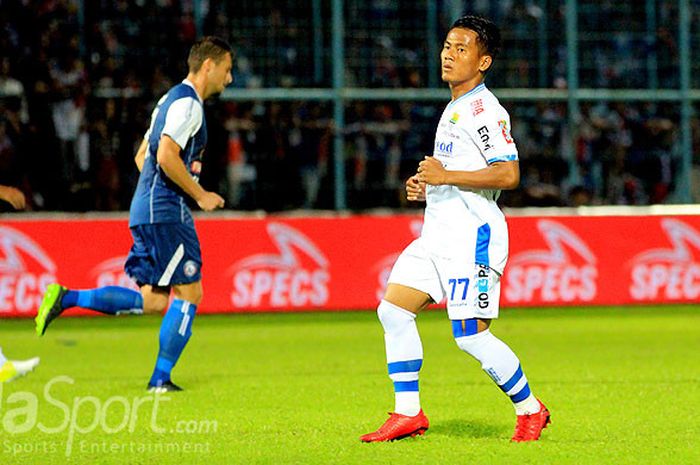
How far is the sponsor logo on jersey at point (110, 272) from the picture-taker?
15000 millimetres

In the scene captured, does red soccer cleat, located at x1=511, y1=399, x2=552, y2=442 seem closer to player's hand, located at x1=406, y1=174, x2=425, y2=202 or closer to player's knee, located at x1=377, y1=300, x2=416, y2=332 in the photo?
player's knee, located at x1=377, y1=300, x2=416, y2=332

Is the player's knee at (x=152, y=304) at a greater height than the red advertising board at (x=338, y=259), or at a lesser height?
greater

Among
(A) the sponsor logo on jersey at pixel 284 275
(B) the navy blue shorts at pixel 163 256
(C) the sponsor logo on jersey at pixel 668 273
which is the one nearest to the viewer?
(B) the navy blue shorts at pixel 163 256

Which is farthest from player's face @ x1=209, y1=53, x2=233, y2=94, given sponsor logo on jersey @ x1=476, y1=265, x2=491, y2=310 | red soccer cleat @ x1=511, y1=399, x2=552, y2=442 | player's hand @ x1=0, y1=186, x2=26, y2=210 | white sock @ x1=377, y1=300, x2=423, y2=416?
red soccer cleat @ x1=511, y1=399, x2=552, y2=442

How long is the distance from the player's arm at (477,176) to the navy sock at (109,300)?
2923mm

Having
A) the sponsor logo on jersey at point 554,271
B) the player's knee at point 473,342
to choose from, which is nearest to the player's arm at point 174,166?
the player's knee at point 473,342

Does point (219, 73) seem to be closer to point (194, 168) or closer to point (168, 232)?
point (194, 168)

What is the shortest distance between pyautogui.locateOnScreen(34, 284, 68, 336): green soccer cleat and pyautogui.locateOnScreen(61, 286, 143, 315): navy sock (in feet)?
0.20

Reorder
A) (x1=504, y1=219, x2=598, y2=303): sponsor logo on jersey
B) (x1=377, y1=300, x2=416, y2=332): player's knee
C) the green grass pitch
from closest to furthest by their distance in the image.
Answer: the green grass pitch → (x1=377, y1=300, x2=416, y2=332): player's knee → (x1=504, y1=219, x2=598, y2=303): sponsor logo on jersey

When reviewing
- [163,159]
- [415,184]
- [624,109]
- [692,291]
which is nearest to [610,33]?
[624,109]

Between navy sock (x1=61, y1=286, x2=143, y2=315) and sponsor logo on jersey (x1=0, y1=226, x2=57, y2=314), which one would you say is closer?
navy sock (x1=61, y1=286, x2=143, y2=315)

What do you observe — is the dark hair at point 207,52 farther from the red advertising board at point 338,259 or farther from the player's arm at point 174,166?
the red advertising board at point 338,259

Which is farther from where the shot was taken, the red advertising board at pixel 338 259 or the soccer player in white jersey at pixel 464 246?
the red advertising board at pixel 338 259

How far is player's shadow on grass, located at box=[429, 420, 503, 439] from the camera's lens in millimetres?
6618
